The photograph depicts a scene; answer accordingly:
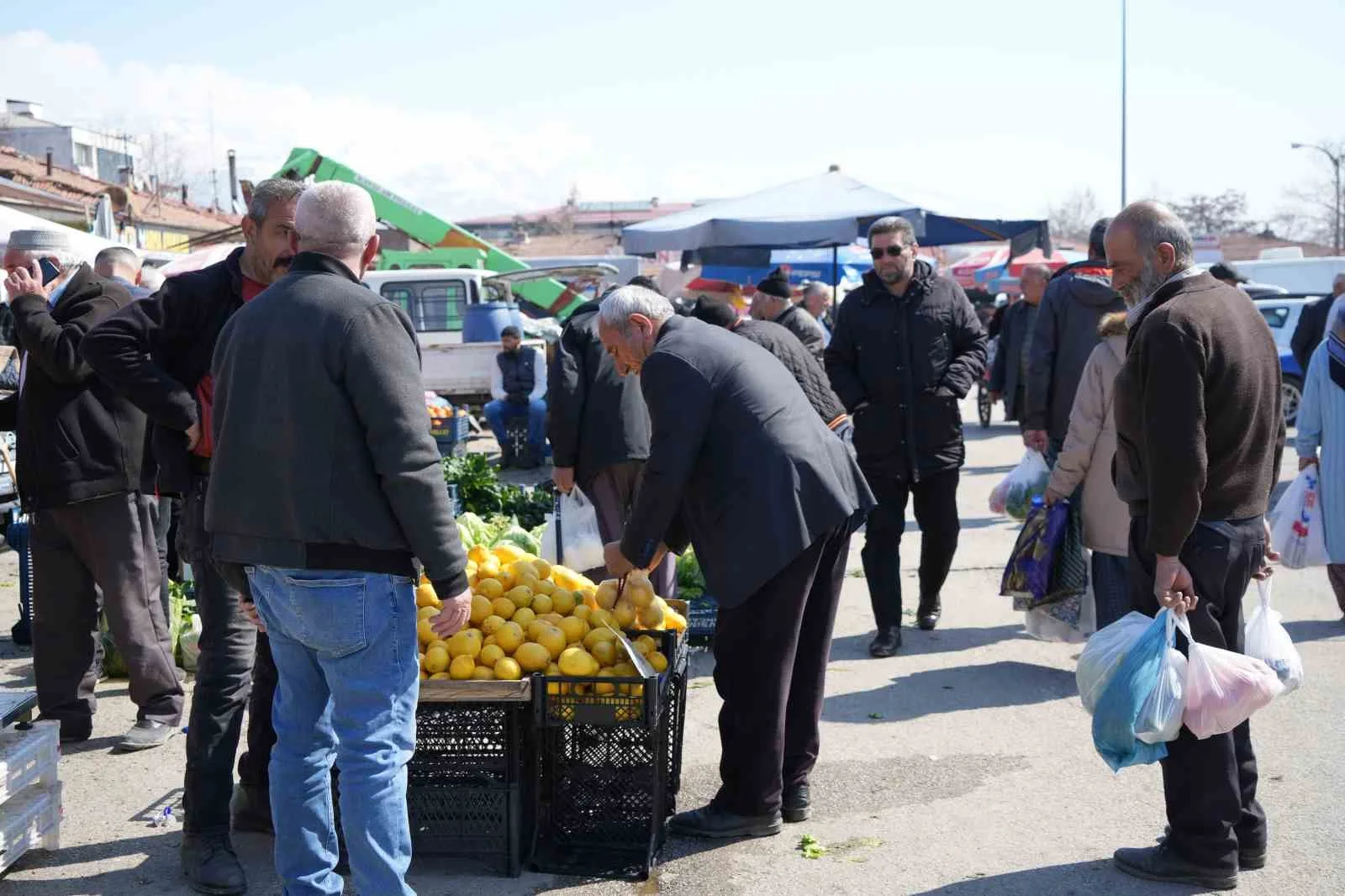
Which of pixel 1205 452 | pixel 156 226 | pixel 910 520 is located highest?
pixel 156 226

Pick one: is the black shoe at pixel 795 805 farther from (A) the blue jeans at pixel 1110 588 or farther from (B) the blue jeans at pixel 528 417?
(B) the blue jeans at pixel 528 417

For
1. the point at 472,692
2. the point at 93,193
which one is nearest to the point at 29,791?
the point at 472,692

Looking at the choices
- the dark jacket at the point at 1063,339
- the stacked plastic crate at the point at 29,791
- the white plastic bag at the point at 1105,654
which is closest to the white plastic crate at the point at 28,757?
the stacked plastic crate at the point at 29,791

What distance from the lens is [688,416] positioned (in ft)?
14.1

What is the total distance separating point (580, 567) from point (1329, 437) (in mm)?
4200

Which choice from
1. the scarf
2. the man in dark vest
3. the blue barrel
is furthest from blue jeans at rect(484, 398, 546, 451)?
the scarf

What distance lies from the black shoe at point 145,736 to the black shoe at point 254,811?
1.17m

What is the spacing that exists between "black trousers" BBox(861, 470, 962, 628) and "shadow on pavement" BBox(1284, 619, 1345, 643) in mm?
1965

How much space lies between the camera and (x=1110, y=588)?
6.27 metres

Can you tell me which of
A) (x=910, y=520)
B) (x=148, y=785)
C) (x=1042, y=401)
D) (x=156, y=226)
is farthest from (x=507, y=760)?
(x=156, y=226)

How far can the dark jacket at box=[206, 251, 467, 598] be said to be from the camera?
3.36 m

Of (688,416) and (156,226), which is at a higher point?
(156,226)

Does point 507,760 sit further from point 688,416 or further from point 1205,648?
point 1205,648

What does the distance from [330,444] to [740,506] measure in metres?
1.50
